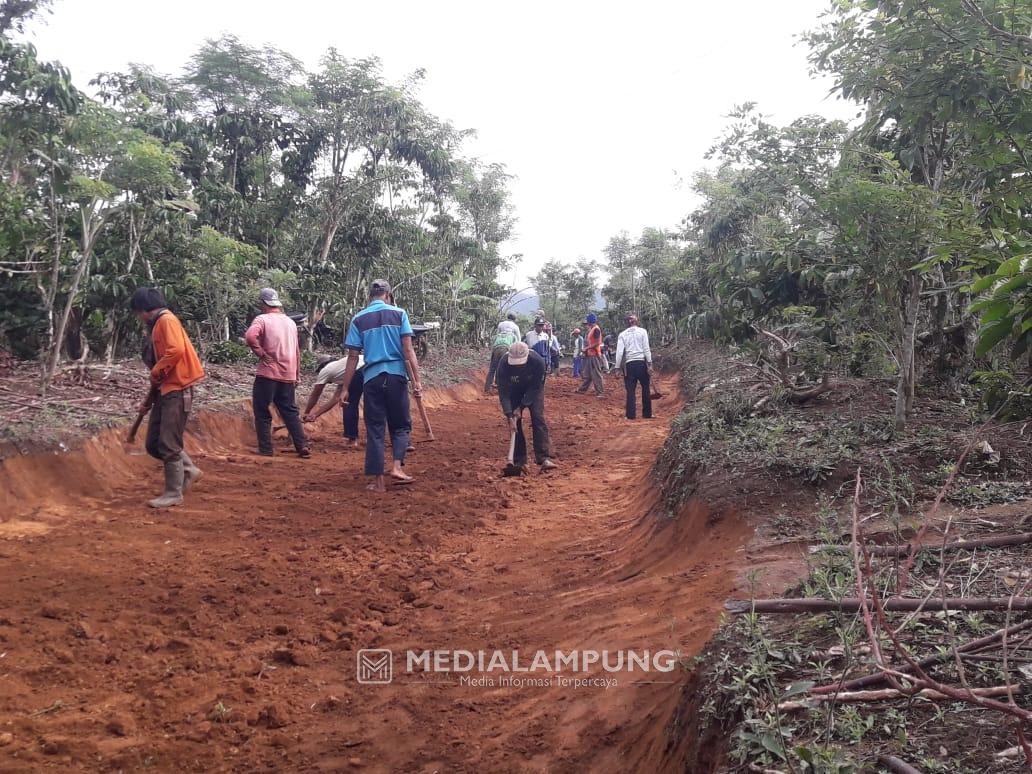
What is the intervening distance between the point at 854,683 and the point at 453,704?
5.49ft

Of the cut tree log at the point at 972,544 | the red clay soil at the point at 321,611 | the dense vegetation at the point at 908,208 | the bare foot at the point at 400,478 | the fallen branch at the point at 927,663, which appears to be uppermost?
the dense vegetation at the point at 908,208

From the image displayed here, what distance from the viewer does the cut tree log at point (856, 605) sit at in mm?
2338

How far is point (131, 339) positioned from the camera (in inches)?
441

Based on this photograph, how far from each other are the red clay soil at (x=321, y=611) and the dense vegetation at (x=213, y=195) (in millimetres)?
2986

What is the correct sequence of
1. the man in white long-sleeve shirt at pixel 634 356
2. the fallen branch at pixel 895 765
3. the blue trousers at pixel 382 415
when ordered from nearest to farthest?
1. the fallen branch at pixel 895 765
2. the blue trousers at pixel 382 415
3. the man in white long-sleeve shirt at pixel 634 356

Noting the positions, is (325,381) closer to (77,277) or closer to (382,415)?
(382,415)

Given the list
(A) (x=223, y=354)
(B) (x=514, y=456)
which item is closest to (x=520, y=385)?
(B) (x=514, y=456)

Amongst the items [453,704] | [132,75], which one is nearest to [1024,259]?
[453,704]

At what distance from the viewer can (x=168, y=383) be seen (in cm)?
544

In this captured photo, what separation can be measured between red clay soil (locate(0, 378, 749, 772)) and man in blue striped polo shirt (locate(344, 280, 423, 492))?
14.2 inches

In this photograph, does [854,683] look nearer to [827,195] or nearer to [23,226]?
[827,195]

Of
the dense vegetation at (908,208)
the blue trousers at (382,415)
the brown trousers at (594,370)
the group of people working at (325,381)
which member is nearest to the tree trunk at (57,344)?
the group of people working at (325,381)

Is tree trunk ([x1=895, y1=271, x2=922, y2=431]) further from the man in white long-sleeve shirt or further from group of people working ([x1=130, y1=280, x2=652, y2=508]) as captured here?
the man in white long-sleeve shirt

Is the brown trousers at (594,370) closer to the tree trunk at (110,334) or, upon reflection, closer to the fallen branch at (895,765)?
the tree trunk at (110,334)
